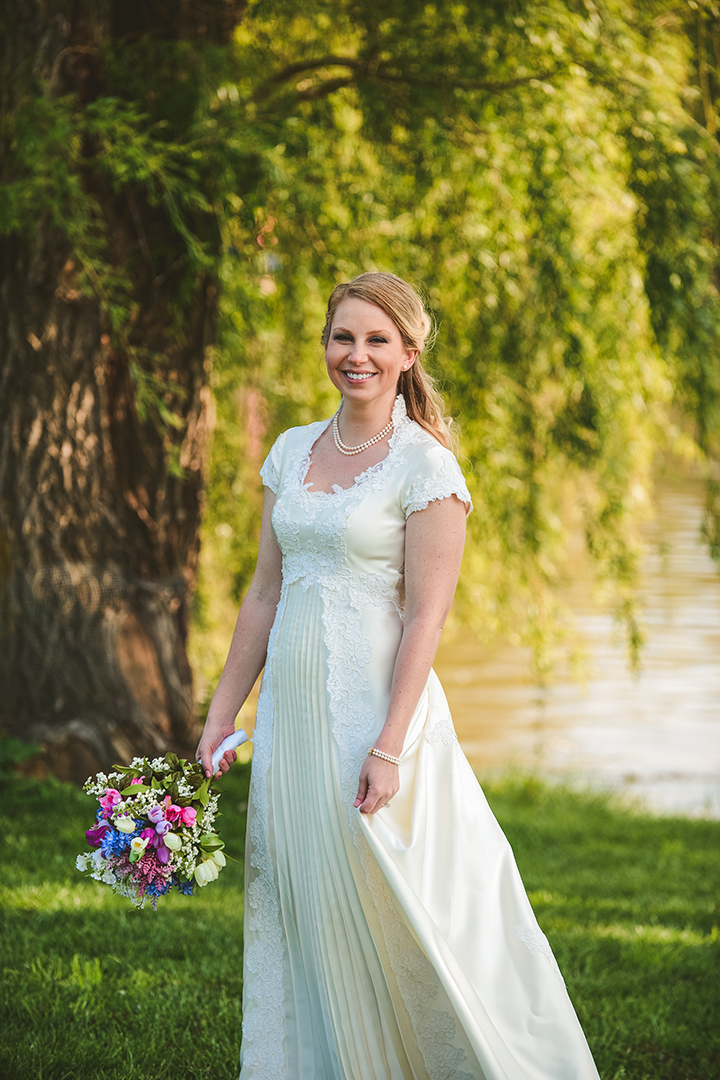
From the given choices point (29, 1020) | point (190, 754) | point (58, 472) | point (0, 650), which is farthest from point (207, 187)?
point (29, 1020)

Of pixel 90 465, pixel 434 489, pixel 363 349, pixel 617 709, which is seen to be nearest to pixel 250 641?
pixel 434 489

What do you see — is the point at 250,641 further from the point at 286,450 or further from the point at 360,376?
the point at 360,376

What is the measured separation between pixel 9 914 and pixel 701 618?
10408mm

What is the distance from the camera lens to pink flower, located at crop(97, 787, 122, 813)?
226cm

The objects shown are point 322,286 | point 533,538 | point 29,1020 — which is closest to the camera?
point 29,1020

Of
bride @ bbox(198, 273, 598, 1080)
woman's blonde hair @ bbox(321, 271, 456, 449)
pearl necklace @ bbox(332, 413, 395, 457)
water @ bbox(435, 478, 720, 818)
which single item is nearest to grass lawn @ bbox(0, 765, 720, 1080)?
bride @ bbox(198, 273, 598, 1080)

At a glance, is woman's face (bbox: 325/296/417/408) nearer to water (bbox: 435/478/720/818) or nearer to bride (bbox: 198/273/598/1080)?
bride (bbox: 198/273/598/1080)

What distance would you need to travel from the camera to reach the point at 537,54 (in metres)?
5.09

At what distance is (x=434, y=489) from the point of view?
237 cm

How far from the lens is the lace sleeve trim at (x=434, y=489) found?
237 cm

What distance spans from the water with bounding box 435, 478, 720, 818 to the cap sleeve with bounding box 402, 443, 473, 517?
370cm

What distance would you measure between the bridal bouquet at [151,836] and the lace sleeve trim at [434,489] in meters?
0.78

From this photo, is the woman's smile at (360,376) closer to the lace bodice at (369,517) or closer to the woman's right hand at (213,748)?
the lace bodice at (369,517)

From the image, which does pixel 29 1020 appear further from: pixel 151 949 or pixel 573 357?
Result: pixel 573 357
